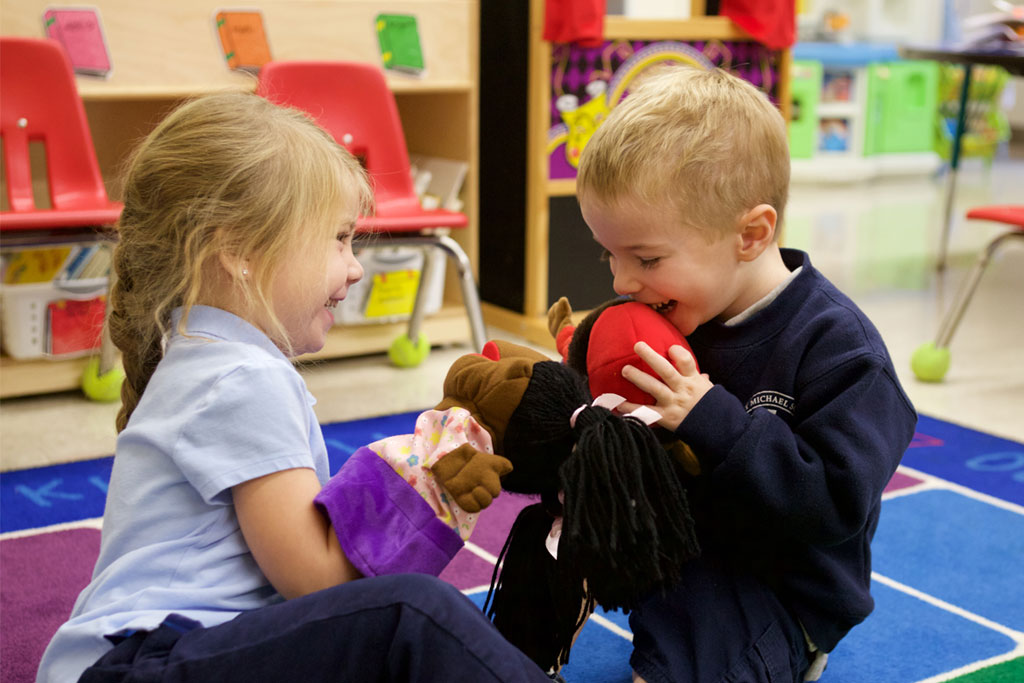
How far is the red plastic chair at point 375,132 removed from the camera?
1835 millimetres

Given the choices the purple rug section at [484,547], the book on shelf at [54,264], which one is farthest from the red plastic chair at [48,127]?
the purple rug section at [484,547]

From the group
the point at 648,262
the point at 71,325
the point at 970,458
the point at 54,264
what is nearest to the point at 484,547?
the point at 648,262

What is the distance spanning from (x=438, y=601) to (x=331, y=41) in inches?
58.9

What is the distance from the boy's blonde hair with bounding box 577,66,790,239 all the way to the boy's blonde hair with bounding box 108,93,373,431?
0.23m

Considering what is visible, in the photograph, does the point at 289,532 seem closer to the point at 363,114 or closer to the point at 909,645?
the point at 909,645

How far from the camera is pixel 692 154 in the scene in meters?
0.88

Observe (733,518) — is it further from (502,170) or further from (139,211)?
(502,170)

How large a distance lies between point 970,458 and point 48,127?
1567 mm

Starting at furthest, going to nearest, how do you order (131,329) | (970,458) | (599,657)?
(970,458), (599,657), (131,329)

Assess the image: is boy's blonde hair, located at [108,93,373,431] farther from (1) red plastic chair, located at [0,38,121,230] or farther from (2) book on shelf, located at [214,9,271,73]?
(2) book on shelf, located at [214,9,271,73]

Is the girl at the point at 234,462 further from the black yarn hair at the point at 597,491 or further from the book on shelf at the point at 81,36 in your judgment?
the book on shelf at the point at 81,36

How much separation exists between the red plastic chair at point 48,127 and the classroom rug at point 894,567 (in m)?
0.47

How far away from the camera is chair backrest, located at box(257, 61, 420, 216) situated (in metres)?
1.87

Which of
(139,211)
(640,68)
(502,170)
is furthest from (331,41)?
(139,211)
